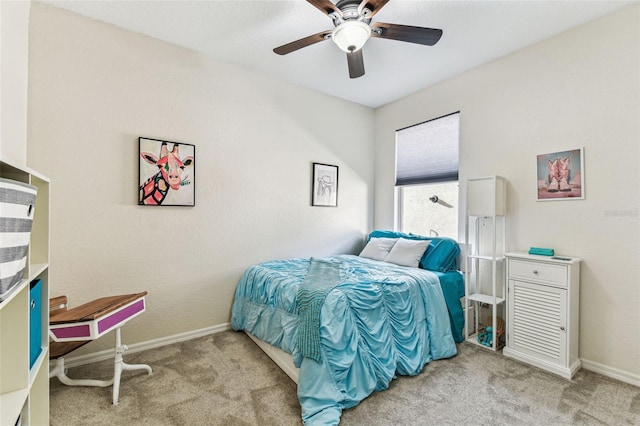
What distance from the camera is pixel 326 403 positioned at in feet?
5.42

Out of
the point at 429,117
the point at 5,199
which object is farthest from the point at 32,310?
the point at 429,117

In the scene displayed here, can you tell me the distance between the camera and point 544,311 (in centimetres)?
225

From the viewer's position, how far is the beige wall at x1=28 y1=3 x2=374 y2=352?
219 centimetres

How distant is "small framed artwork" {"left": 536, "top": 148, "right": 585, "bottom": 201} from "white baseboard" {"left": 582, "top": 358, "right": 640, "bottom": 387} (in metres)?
1.29

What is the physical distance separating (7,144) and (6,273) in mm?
1296

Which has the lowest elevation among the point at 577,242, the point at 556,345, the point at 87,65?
the point at 556,345

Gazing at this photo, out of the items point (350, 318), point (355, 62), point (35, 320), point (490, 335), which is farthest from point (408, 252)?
point (35, 320)

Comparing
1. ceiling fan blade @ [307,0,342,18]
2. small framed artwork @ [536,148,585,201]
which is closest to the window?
small framed artwork @ [536,148,585,201]

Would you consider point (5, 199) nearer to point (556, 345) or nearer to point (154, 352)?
point (154, 352)

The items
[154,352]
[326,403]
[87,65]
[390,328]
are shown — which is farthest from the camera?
[154,352]

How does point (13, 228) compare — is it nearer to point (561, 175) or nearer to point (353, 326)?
point (353, 326)

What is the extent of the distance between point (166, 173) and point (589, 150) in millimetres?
3544

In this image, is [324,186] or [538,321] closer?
[538,321]

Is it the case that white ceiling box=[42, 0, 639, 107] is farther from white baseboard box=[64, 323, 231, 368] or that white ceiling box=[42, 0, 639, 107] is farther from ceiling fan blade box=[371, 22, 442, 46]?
white baseboard box=[64, 323, 231, 368]
